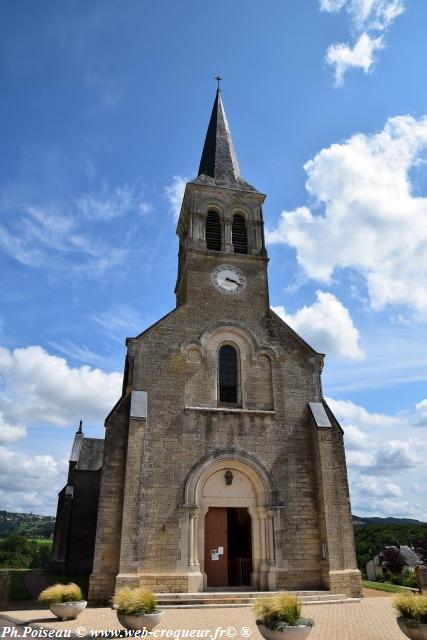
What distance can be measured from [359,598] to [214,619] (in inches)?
243

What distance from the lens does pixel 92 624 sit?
1111 cm

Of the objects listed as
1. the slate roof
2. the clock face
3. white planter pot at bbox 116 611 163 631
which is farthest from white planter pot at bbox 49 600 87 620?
the slate roof

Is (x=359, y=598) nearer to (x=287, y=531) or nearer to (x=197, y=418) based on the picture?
(x=287, y=531)

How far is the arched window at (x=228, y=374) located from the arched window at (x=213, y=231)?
5.40m

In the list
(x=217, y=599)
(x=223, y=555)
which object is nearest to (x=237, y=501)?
(x=223, y=555)

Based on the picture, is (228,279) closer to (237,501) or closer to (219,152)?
(219,152)

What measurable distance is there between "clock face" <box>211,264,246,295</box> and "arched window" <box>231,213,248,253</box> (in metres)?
1.37

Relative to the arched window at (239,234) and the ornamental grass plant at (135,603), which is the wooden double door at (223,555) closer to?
the ornamental grass plant at (135,603)

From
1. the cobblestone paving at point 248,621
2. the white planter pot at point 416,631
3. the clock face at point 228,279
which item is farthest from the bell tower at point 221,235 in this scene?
the white planter pot at point 416,631

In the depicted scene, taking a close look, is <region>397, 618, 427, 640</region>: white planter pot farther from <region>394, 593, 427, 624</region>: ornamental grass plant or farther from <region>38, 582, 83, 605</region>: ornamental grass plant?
<region>38, 582, 83, 605</region>: ornamental grass plant

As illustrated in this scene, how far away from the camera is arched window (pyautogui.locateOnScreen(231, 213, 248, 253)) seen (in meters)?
22.1

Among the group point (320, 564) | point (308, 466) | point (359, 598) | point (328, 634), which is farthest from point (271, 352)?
point (328, 634)

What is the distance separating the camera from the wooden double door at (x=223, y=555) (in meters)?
16.1

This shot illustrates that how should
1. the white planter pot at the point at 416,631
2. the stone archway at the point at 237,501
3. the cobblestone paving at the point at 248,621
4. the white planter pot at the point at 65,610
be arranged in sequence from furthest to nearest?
1. the stone archway at the point at 237,501
2. the white planter pot at the point at 65,610
3. the cobblestone paving at the point at 248,621
4. the white planter pot at the point at 416,631
